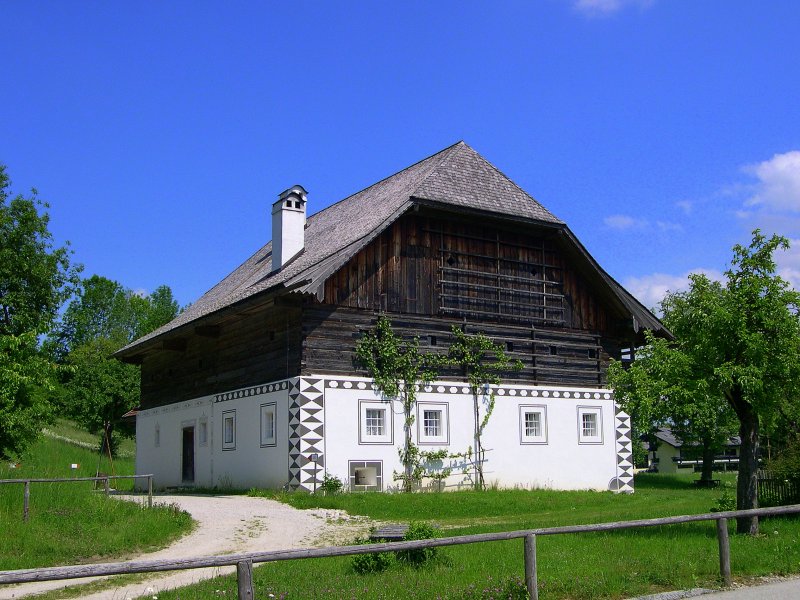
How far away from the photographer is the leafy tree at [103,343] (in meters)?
54.2

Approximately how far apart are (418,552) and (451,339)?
1602cm

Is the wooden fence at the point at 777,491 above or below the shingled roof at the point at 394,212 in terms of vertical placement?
below

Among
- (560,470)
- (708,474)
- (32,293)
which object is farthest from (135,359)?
(708,474)

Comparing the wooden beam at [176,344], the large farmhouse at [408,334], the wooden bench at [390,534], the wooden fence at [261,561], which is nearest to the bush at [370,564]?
the wooden bench at [390,534]

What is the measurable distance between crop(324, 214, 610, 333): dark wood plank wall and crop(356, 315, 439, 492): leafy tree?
90 cm

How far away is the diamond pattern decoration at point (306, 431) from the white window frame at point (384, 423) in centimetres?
124

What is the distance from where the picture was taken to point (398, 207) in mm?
26719

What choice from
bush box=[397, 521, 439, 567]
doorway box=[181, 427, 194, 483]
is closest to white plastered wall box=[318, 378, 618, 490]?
doorway box=[181, 427, 194, 483]

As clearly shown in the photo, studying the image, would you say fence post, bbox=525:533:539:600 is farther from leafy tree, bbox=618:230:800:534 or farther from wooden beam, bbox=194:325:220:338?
wooden beam, bbox=194:325:220:338

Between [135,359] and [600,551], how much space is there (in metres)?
29.1

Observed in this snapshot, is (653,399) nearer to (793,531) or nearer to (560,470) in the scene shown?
(793,531)

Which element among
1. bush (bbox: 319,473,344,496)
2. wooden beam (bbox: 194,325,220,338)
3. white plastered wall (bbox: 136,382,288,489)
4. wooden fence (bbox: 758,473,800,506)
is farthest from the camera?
wooden beam (bbox: 194,325,220,338)

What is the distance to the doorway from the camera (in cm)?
3241

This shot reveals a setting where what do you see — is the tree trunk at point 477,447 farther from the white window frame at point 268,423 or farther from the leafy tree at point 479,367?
the white window frame at point 268,423
